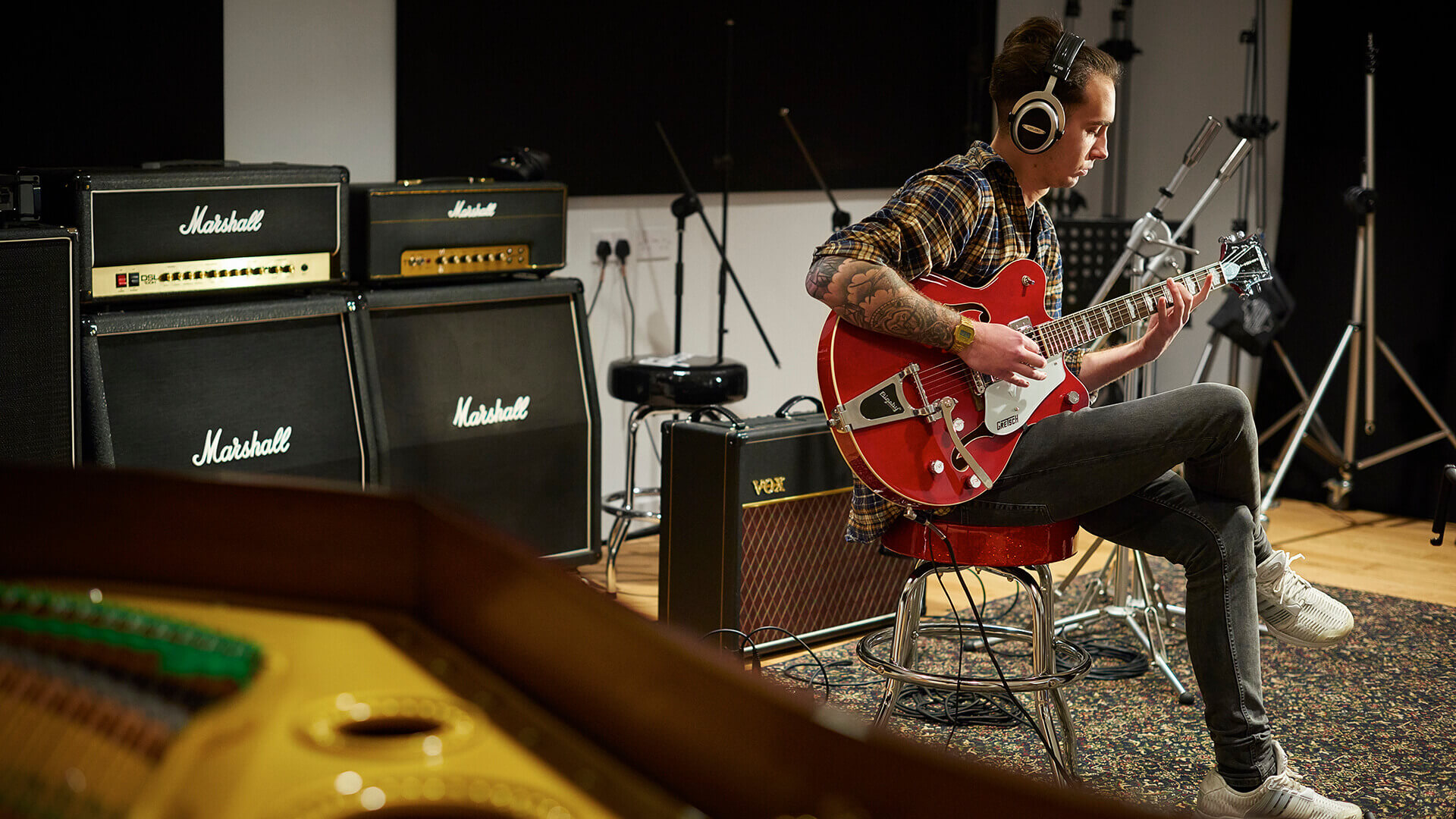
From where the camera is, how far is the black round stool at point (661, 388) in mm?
3490

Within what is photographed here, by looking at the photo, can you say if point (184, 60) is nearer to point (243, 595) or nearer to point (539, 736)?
point (243, 595)

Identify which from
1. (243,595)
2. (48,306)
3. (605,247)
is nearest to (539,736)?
(243,595)

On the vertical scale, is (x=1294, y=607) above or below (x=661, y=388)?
below

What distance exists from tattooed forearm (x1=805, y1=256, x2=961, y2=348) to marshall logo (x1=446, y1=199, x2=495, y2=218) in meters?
1.57

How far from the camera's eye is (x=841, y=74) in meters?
4.95

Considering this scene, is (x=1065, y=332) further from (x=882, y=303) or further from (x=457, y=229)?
(x=457, y=229)

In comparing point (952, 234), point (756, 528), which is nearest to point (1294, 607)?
point (952, 234)

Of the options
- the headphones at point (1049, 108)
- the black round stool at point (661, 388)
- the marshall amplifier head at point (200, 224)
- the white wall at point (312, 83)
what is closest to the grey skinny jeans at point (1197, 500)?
the headphones at point (1049, 108)

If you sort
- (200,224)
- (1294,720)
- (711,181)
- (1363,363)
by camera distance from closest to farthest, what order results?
(1294,720) < (200,224) < (711,181) < (1363,363)

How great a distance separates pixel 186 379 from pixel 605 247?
5.07ft

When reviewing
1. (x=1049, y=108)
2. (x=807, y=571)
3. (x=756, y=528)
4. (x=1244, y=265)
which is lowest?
(x=807, y=571)

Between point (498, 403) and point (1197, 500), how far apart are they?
1.91 meters

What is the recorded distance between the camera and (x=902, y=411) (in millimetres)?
2113

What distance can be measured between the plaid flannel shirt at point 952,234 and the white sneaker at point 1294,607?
49cm
